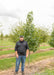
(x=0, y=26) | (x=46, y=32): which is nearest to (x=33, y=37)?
(x=0, y=26)

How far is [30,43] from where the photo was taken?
8039 millimetres

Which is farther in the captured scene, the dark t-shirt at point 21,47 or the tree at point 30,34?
the tree at point 30,34

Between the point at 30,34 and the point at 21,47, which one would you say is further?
the point at 30,34

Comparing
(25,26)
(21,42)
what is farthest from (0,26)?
(21,42)

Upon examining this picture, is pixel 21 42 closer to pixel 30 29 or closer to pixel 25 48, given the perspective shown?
pixel 25 48

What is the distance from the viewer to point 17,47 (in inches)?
225

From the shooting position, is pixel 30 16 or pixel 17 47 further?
pixel 30 16

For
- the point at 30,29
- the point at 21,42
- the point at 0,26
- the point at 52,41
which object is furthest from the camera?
the point at 52,41

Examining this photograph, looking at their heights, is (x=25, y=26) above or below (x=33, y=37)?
above

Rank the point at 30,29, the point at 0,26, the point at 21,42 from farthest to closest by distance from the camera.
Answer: the point at 0,26 → the point at 30,29 → the point at 21,42

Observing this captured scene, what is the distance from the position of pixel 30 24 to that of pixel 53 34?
1008 centimetres

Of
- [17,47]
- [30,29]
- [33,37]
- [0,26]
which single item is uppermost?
[0,26]

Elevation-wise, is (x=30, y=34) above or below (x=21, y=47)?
above

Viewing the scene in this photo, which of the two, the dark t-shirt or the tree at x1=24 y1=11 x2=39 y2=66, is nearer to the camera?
the dark t-shirt
